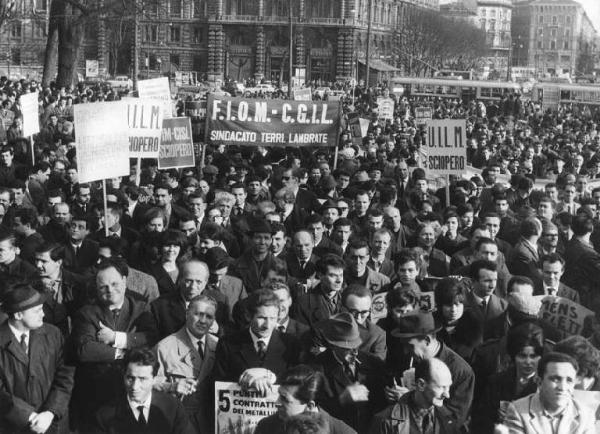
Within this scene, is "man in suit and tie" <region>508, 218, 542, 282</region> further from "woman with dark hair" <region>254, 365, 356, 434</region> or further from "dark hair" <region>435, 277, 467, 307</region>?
"woman with dark hair" <region>254, 365, 356, 434</region>

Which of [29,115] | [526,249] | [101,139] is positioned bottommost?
[526,249]

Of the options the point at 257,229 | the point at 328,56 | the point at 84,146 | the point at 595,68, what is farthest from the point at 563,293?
the point at 595,68

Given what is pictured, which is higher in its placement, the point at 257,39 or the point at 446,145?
the point at 257,39

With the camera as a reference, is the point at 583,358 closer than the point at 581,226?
Yes

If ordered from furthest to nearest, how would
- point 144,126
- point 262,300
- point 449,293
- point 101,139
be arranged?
point 144,126
point 101,139
point 449,293
point 262,300

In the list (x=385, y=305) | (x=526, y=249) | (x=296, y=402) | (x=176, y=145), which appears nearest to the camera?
(x=296, y=402)

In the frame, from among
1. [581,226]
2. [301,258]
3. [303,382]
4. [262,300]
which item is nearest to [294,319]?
[262,300]

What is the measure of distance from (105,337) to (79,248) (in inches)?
123

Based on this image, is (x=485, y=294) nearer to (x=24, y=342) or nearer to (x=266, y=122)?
(x=24, y=342)

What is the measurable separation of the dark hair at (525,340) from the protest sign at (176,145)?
915 centimetres

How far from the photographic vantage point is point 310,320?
7.11m

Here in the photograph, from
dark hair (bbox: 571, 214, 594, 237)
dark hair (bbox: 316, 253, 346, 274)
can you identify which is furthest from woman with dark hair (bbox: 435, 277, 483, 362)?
dark hair (bbox: 571, 214, 594, 237)

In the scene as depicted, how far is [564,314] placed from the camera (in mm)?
6832

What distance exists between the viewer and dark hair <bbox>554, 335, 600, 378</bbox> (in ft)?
17.5
